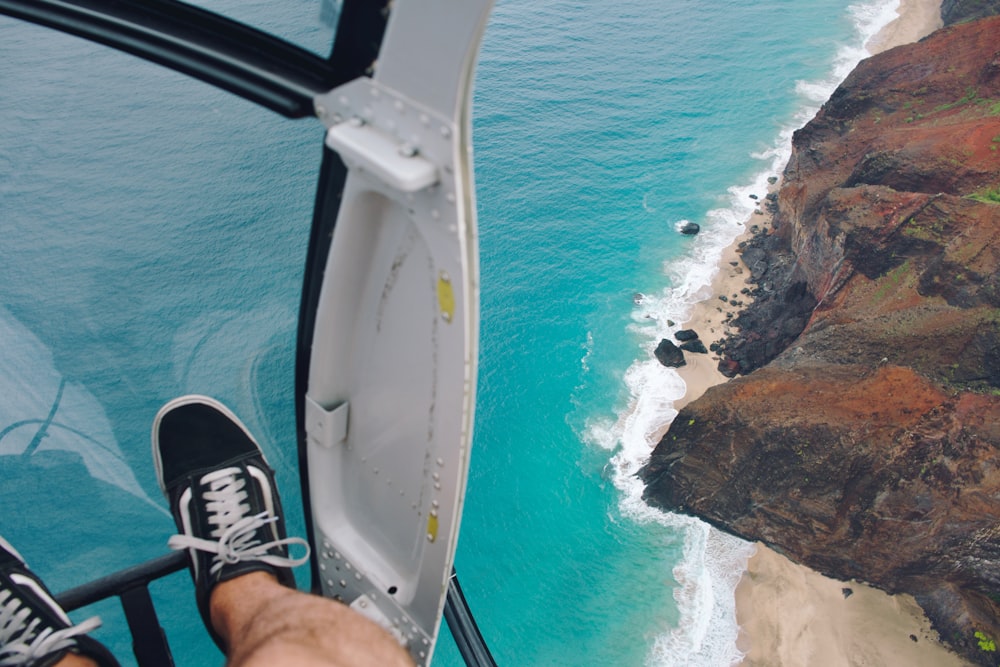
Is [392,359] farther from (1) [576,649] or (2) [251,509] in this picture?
(1) [576,649]

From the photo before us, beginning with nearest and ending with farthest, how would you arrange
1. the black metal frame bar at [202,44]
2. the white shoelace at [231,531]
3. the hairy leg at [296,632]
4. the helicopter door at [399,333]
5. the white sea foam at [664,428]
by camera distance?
the helicopter door at [399,333] → the black metal frame bar at [202,44] → the hairy leg at [296,632] → the white shoelace at [231,531] → the white sea foam at [664,428]

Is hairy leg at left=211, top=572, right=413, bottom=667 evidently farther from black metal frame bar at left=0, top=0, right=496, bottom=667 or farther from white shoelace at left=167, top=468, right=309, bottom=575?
black metal frame bar at left=0, top=0, right=496, bottom=667

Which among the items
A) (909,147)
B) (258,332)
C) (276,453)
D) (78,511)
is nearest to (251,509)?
(276,453)

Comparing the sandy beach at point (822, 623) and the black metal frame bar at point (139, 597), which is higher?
the black metal frame bar at point (139, 597)

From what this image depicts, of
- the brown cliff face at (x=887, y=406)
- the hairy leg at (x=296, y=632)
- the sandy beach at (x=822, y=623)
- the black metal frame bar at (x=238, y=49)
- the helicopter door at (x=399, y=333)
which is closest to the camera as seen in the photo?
the helicopter door at (x=399, y=333)

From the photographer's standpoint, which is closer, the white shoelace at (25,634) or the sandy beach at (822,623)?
the white shoelace at (25,634)

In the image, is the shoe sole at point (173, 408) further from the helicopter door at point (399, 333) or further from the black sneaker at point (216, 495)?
the helicopter door at point (399, 333)

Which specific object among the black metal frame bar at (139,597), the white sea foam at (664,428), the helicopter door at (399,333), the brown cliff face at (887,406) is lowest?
the white sea foam at (664,428)

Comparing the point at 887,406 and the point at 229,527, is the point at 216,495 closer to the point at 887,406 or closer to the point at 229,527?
the point at 229,527

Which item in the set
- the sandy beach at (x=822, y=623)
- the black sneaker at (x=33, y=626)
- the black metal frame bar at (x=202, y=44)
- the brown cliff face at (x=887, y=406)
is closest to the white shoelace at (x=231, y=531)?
the black sneaker at (x=33, y=626)
